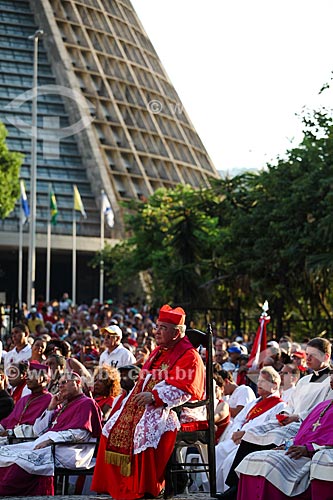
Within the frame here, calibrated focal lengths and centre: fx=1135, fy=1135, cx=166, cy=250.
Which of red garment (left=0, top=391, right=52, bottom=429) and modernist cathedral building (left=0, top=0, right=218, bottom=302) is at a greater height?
modernist cathedral building (left=0, top=0, right=218, bottom=302)

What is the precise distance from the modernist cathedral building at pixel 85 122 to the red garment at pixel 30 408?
47.5 m

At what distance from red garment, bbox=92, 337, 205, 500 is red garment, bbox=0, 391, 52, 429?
2.07 m

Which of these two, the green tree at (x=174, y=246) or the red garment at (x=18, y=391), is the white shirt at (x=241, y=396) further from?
the green tree at (x=174, y=246)

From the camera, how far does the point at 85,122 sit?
68.9 metres

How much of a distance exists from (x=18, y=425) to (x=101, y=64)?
Answer: 6533 cm

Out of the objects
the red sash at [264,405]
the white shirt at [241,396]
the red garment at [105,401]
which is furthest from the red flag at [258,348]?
the red sash at [264,405]

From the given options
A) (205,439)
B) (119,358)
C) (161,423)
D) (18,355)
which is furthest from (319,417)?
(18,355)

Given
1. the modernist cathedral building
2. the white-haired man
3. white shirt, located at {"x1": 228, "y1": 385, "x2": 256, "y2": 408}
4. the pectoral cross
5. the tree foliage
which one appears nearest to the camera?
the pectoral cross

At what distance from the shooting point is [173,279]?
28.5 metres

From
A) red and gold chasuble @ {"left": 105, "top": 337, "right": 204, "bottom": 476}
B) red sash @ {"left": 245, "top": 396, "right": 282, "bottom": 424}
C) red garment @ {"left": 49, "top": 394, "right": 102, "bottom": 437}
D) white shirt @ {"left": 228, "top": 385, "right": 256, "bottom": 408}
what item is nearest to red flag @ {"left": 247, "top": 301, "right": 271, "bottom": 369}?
white shirt @ {"left": 228, "top": 385, "right": 256, "bottom": 408}

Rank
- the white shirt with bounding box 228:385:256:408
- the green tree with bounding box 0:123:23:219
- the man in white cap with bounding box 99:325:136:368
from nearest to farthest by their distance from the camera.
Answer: the white shirt with bounding box 228:385:256:408, the man in white cap with bounding box 99:325:136:368, the green tree with bounding box 0:123:23:219

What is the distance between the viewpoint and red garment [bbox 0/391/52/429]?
37.1 ft

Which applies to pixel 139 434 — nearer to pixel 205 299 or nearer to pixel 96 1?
pixel 205 299

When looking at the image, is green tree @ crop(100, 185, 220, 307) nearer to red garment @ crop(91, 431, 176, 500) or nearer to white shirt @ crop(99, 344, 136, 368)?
white shirt @ crop(99, 344, 136, 368)
